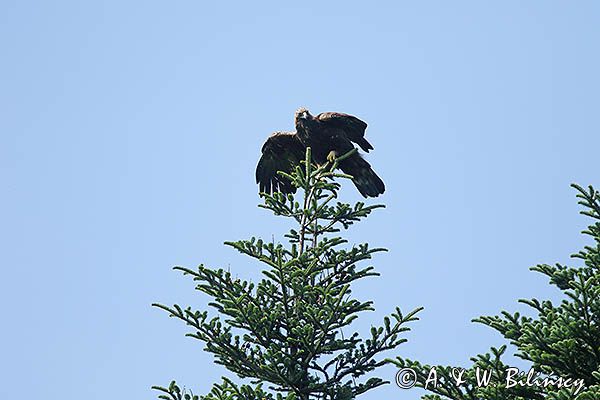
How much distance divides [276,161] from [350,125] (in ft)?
3.98

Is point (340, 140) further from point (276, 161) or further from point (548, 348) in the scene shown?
point (548, 348)

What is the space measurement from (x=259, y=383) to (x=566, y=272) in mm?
2615

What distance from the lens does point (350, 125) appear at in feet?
37.7

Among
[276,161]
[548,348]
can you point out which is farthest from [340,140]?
[548,348]

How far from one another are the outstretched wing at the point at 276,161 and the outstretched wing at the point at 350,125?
772 mm

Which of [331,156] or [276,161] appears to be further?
[276,161]

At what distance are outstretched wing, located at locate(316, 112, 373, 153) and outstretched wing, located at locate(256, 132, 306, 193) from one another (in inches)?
30.4

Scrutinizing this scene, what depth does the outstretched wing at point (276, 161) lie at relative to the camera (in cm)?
1219

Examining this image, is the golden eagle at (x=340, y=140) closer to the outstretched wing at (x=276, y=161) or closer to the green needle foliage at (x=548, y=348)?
the outstretched wing at (x=276, y=161)

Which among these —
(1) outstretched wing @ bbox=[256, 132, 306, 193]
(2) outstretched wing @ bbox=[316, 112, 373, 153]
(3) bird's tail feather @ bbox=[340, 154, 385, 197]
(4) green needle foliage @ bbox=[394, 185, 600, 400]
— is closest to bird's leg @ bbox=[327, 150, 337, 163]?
(3) bird's tail feather @ bbox=[340, 154, 385, 197]

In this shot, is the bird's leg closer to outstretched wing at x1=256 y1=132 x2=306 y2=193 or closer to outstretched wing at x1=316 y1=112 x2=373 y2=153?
outstretched wing at x1=316 y1=112 x2=373 y2=153

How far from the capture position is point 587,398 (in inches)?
A: 269

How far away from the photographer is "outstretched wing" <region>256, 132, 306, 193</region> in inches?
480

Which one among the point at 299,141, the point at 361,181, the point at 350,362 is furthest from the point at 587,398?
the point at 299,141
